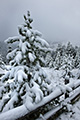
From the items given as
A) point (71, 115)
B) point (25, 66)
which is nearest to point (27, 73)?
point (25, 66)

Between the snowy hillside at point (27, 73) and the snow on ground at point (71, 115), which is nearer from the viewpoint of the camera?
the snowy hillside at point (27, 73)

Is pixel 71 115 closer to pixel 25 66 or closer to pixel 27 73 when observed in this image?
pixel 27 73

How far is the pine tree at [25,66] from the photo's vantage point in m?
3.67

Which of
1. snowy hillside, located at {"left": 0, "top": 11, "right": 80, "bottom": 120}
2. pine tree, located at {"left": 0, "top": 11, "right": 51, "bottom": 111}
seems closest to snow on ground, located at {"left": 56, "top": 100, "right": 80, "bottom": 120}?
snowy hillside, located at {"left": 0, "top": 11, "right": 80, "bottom": 120}

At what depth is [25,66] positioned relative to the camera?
3922mm

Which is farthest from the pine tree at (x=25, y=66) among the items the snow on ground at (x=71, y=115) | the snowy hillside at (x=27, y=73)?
A: the snow on ground at (x=71, y=115)

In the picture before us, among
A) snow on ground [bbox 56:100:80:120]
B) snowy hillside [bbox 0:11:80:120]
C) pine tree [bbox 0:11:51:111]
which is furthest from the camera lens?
snow on ground [bbox 56:100:80:120]

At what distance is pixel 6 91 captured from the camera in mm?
4328

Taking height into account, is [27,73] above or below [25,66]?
below

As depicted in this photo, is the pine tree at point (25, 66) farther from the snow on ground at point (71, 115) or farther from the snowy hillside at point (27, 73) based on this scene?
the snow on ground at point (71, 115)

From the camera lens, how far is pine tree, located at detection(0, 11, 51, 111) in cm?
367

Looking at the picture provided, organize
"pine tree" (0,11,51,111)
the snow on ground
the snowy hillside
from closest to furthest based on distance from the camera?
the snowy hillside → "pine tree" (0,11,51,111) → the snow on ground

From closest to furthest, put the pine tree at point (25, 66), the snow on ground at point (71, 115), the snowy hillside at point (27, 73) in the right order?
the snowy hillside at point (27, 73) → the pine tree at point (25, 66) → the snow on ground at point (71, 115)

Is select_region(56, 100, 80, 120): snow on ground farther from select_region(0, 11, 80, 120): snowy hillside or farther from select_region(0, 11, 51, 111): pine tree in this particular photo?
select_region(0, 11, 51, 111): pine tree
